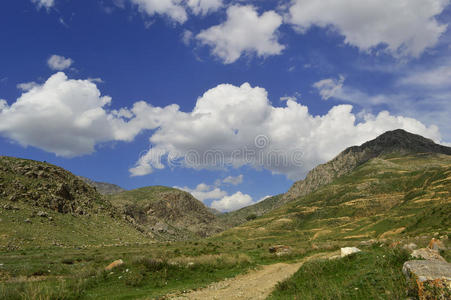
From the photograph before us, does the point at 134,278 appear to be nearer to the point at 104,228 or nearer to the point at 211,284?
the point at 211,284

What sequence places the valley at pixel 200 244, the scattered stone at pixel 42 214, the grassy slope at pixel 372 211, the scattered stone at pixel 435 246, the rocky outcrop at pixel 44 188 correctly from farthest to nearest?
the rocky outcrop at pixel 44 188 → the scattered stone at pixel 42 214 → the grassy slope at pixel 372 211 → the scattered stone at pixel 435 246 → the valley at pixel 200 244

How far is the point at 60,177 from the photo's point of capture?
3531 inches

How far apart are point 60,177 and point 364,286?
9984 cm

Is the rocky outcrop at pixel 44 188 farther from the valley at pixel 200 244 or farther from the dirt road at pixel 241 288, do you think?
the dirt road at pixel 241 288

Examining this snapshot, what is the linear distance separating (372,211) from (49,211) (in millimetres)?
101933

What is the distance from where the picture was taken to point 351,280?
11430 mm

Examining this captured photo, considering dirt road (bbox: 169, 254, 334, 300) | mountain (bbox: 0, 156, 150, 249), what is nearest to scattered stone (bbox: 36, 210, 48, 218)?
mountain (bbox: 0, 156, 150, 249)

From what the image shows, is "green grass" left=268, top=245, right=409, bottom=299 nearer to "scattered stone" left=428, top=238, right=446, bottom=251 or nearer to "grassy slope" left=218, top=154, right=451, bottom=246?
"scattered stone" left=428, top=238, right=446, bottom=251

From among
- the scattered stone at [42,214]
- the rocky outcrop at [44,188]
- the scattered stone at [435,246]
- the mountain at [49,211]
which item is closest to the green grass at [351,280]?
the scattered stone at [435,246]

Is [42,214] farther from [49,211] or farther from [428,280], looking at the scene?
[428,280]

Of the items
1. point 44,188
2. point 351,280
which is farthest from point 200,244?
point 351,280

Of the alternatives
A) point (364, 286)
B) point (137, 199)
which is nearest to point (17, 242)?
point (364, 286)

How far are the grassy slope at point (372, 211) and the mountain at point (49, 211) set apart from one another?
46.9 metres

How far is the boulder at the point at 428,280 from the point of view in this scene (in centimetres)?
682
